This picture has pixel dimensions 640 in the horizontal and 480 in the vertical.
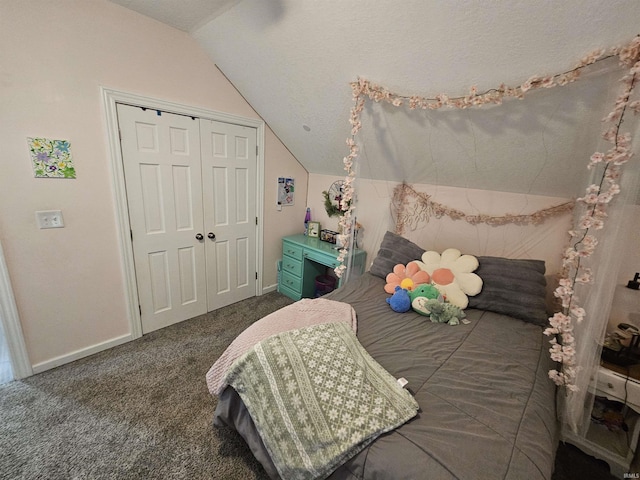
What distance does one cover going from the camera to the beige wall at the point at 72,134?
5.29 ft

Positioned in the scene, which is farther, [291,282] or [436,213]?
[291,282]

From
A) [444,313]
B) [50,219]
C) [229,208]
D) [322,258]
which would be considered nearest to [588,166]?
[444,313]

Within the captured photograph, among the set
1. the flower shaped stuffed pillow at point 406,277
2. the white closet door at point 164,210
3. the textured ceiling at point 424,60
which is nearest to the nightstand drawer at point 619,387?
the flower shaped stuffed pillow at point 406,277

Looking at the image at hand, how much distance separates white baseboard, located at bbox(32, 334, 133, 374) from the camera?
1.93 meters

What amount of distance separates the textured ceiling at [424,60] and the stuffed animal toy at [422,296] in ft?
3.28

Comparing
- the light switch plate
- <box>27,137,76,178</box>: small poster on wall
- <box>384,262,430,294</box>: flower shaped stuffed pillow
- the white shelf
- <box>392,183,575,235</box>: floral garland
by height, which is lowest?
the white shelf

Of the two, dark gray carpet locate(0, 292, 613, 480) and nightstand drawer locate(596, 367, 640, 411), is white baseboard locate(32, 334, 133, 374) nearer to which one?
dark gray carpet locate(0, 292, 613, 480)

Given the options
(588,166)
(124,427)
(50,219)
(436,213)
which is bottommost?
(124,427)

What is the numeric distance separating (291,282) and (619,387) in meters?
2.66

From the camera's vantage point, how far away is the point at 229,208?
276 cm

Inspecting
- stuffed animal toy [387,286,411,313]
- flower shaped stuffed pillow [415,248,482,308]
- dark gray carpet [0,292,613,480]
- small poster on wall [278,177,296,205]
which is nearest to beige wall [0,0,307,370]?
dark gray carpet [0,292,613,480]

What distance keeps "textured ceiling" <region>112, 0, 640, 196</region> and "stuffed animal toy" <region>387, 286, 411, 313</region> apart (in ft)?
3.66

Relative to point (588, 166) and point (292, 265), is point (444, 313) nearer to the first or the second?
point (588, 166)

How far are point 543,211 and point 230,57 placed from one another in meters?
2.76
